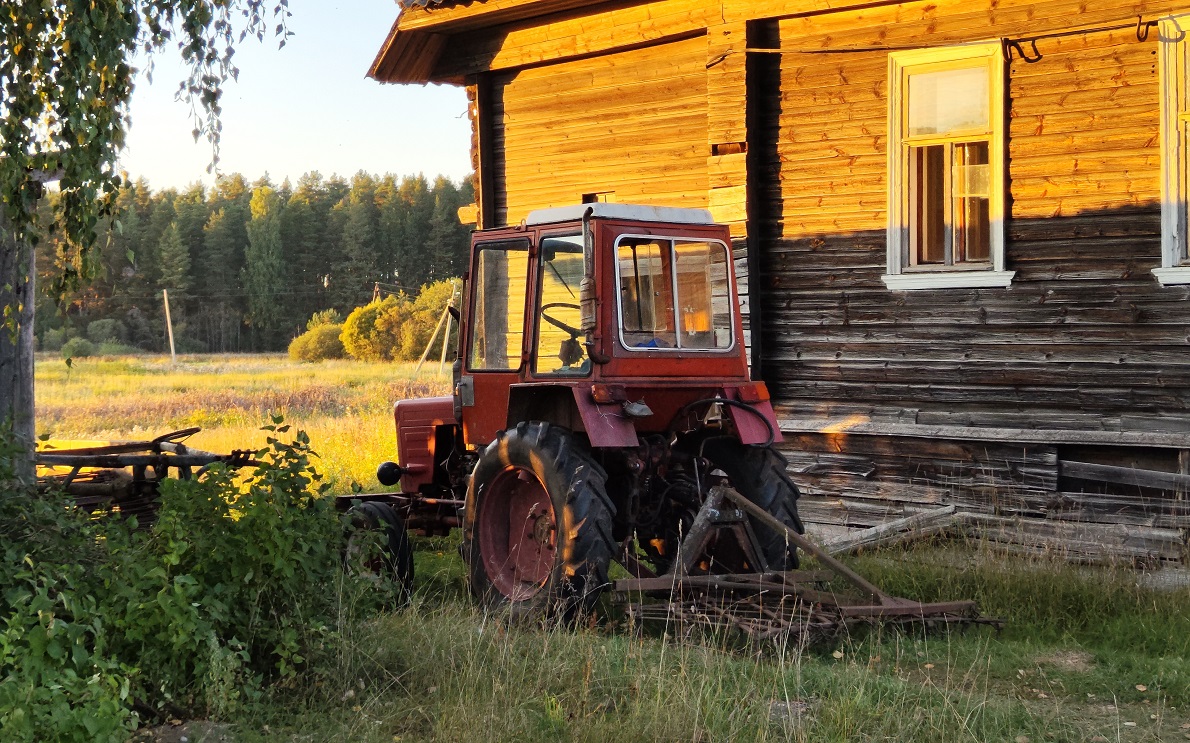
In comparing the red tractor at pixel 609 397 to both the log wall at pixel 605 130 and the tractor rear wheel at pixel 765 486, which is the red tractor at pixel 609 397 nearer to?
the tractor rear wheel at pixel 765 486

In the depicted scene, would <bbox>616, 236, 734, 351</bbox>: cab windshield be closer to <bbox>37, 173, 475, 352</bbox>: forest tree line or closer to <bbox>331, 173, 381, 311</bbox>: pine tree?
<bbox>37, 173, 475, 352</bbox>: forest tree line

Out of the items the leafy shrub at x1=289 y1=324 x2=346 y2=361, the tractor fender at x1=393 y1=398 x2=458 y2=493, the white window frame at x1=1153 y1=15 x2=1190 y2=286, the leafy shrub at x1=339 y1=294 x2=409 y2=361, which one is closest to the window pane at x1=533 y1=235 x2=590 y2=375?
the tractor fender at x1=393 y1=398 x2=458 y2=493

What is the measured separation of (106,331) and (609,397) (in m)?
72.6

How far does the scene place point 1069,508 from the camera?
30.3 feet

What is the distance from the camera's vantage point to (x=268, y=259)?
95.4m

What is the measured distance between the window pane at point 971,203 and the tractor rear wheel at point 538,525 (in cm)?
448

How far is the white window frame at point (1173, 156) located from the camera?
883cm

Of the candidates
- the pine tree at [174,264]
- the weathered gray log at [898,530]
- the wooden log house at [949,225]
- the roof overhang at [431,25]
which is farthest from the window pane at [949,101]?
the pine tree at [174,264]

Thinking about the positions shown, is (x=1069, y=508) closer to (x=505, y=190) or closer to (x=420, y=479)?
(x=420, y=479)

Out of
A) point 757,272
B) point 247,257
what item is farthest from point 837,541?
point 247,257

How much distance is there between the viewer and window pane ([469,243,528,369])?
24.2 ft

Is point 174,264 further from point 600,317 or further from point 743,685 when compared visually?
point 743,685

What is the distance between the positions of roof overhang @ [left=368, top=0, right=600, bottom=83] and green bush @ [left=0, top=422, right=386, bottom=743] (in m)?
6.77

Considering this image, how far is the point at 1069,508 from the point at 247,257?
9409 centimetres
